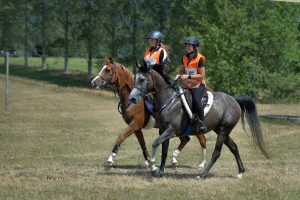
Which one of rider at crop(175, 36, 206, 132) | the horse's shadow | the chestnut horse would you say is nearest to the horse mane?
the chestnut horse

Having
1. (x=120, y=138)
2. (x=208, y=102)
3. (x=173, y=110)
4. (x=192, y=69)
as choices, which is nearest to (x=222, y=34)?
(x=120, y=138)

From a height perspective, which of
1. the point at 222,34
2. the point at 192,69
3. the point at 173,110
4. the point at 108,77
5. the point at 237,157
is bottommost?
the point at 237,157

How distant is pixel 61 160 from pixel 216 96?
5569 mm

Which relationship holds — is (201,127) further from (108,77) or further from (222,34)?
(222,34)

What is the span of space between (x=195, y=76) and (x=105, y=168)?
133 inches

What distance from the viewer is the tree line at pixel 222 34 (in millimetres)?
50531

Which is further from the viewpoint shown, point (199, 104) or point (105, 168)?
point (105, 168)

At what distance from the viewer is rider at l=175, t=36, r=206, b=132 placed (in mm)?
12008

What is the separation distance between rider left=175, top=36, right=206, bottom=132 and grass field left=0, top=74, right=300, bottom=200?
1384 mm

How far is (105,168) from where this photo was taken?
13.8 m

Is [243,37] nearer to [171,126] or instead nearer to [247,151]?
[247,151]

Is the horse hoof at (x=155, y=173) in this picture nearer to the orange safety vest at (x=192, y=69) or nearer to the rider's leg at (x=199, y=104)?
the rider's leg at (x=199, y=104)

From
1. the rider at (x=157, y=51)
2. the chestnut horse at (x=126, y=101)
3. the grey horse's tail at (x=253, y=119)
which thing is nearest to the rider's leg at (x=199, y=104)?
the rider at (x=157, y=51)

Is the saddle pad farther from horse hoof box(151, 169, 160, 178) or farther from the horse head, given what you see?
the horse head
